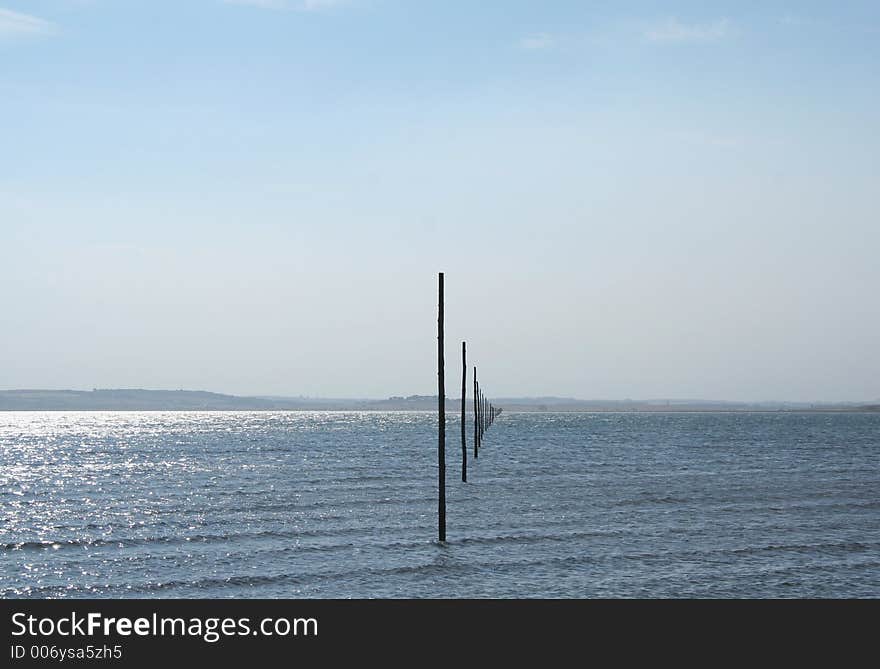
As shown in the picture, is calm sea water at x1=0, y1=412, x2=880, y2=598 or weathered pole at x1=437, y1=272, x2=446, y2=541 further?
weathered pole at x1=437, y1=272, x2=446, y2=541

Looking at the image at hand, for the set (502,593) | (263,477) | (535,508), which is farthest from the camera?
(263,477)

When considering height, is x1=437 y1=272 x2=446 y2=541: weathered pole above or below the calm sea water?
above

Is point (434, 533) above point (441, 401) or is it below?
below

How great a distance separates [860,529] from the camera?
38.3 m

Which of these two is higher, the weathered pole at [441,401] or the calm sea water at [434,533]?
the weathered pole at [441,401]

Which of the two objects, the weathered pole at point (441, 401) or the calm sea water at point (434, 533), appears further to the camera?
the weathered pole at point (441, 401)

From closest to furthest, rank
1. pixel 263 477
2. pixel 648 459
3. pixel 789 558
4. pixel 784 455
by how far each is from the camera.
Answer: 1. pixel 789 558
2. pixel 263 477
3. pixel 648 459
4. pixel 784 455

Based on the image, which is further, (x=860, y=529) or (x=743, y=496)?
(x=743, y=496)
